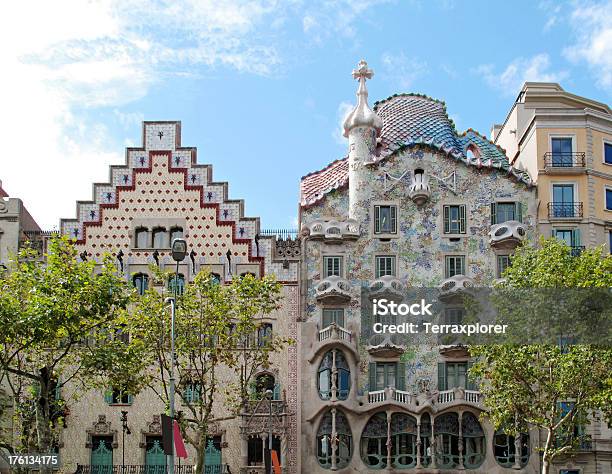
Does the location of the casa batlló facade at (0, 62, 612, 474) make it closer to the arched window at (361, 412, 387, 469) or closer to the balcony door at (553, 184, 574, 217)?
the arched window at (361, 412, 387, 469)

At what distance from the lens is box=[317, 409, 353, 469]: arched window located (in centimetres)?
4866

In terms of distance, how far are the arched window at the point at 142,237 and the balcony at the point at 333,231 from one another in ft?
26.1

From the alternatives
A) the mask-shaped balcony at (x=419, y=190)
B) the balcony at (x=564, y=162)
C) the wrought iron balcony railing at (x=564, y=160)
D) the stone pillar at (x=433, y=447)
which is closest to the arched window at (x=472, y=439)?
the stone pillar at (x=433, y=447)

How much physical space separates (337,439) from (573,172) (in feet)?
57.0

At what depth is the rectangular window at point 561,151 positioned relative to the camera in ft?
171

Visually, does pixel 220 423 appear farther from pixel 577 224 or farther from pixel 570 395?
pixel 577 224

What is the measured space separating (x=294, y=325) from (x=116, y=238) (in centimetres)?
981

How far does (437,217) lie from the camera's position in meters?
52.3

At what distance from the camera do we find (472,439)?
4912cm

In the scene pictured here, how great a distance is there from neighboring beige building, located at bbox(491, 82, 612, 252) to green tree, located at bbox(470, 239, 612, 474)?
6.05 meters

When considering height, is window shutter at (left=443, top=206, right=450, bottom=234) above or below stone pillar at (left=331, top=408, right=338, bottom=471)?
above

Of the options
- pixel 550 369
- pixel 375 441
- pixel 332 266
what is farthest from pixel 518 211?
pixel 375 441

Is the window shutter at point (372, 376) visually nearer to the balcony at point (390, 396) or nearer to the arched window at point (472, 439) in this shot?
the balcony at point (390, 396)

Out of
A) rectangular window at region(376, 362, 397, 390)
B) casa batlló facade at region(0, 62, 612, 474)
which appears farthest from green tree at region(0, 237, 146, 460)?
rectangular window at region(376, 362, 397, 390)
